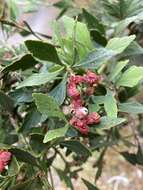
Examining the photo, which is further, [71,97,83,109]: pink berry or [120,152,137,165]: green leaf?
[120,152,137,165]: green leaf

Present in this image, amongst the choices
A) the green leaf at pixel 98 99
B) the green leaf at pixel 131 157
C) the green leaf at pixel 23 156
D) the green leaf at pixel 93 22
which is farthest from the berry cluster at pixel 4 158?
the green leaf at pixel 131 157

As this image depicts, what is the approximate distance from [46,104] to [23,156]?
61 mm

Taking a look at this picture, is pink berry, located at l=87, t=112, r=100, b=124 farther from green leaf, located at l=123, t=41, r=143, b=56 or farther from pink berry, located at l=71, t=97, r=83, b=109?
green leaf, located at l=123, t=41, r=143, b=56

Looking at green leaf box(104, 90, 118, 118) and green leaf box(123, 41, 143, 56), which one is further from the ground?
green leaf box(123, 41, 143, 56)

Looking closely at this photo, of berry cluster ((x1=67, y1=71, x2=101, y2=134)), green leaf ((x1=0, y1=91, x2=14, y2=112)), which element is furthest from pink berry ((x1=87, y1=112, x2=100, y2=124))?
green leaf ((x1=0, y1=91, x2=14, y2=112))

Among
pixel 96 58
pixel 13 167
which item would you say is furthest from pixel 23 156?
pixel 96 58

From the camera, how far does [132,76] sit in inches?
19.6

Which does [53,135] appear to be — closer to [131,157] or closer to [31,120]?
[31,120]

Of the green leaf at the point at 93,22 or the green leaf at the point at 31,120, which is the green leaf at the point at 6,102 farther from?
the green leaf at the point at 93,22

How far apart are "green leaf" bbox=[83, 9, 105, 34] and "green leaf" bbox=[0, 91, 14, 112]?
146mm

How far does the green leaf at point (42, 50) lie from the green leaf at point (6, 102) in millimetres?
80

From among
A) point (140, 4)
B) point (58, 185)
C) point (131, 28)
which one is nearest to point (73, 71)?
point (140, 4)

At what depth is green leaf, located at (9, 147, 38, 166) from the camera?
1.50ft

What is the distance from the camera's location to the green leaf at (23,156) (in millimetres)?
458
